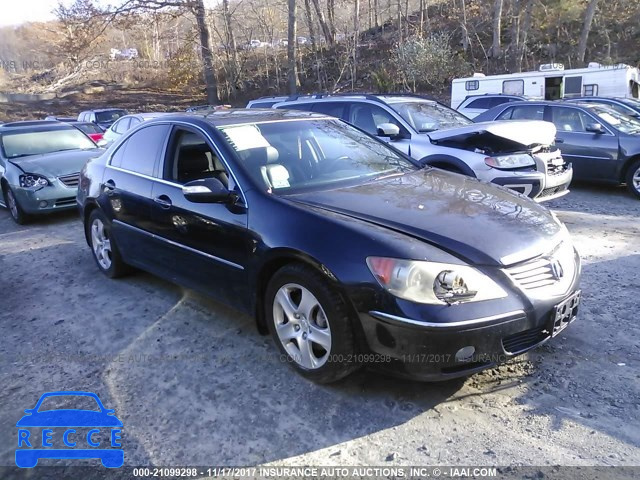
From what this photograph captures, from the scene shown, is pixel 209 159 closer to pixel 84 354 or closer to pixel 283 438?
pixel 84 354

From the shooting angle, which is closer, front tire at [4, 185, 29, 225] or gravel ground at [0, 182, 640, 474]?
gravel ground at [0, 182, 640, 474]

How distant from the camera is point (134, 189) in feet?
14.8

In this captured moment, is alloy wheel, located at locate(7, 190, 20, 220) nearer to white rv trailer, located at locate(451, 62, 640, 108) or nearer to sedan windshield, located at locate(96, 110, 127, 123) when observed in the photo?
white rv trailer, located at locate(451, 62, 640, 108)

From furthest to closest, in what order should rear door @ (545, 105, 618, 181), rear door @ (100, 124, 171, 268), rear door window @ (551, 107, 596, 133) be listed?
rear door window @ (551, 107, 596, 133) < rear door @ (545, 105, 618, 181) < rear door @ (100, 124, 171, 268)

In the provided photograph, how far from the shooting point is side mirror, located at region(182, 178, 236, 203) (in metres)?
3.42

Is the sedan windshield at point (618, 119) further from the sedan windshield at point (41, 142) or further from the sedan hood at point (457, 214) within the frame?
the sedan windshield at point (41, 142)

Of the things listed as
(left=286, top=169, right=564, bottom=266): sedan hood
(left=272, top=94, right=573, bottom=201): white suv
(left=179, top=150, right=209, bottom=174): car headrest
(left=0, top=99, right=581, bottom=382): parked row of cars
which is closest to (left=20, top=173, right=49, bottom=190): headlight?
(left=0, top=99, right=581, bottom=382): parked row of cars

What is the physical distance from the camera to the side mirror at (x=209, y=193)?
3422 millimetres

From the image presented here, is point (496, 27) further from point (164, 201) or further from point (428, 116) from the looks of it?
point (164, 201)

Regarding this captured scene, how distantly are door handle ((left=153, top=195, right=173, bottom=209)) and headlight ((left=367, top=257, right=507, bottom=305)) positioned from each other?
2.07 meters

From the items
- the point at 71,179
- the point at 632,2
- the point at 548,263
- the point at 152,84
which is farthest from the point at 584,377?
the point at 152,84

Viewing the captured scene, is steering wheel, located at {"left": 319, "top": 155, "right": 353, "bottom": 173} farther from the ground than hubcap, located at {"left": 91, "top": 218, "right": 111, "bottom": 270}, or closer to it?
A: farther from the ground

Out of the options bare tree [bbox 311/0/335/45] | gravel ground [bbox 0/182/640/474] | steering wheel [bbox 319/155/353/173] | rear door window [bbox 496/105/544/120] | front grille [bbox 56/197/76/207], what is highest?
bare tree [bbox 311/0/335/45]

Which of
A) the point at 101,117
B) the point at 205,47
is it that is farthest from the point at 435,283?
the point at 205,47
